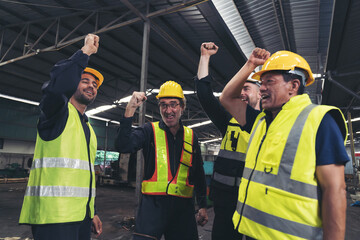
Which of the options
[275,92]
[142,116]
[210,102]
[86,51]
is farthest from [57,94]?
[142,116]

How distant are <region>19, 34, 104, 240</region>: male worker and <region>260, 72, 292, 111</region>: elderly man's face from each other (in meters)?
1.34

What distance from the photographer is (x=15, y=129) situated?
15859mm

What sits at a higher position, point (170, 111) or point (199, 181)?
point (170, 111)

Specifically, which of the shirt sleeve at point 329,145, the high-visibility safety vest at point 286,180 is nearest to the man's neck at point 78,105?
the high-visibility safety vest at point 286,180

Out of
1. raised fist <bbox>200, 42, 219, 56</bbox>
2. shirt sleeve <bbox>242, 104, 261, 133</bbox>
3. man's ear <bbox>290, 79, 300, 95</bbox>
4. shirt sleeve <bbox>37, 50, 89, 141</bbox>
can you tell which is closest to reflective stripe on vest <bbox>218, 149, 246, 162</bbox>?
shirt sleeve <bbox>242, 104, 261, 133</bbox>

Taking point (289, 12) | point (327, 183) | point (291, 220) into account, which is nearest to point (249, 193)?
point (291, 220)

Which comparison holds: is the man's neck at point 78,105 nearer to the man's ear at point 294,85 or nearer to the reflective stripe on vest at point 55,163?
the reflective stripe on vest at point 55,163

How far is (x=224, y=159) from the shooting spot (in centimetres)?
212

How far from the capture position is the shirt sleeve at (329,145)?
1.22 m

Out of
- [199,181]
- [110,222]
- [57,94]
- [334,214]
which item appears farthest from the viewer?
[110,222]

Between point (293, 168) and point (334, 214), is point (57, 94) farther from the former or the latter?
point (334, 214)

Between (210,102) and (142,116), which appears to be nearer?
(210,102)

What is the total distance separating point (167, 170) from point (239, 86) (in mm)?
976

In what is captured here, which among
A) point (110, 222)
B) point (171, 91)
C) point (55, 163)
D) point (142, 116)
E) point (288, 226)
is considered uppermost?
point (142, 116)
